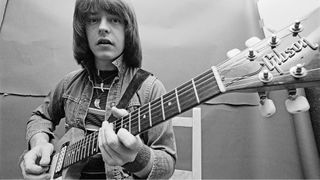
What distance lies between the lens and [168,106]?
45cm

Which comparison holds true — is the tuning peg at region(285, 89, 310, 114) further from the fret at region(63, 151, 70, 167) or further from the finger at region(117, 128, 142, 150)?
the fret at region(63, 151, 70, 167)

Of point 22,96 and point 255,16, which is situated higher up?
point 255,16

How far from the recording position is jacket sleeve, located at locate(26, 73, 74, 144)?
2.29ft

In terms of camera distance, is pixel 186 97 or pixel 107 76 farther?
pixel 107 76

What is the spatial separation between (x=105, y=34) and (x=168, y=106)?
27 cm

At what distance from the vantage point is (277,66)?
1.34 ft

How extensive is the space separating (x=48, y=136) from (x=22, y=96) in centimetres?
17

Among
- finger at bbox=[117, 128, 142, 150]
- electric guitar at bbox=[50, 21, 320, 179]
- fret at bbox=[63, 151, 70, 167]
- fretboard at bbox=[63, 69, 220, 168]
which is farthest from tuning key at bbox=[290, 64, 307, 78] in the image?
fret at bbox=[63, 151, 70, 167]

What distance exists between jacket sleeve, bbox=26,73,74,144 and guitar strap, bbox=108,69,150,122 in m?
0.19

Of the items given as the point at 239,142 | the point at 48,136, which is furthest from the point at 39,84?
the point at 239,142

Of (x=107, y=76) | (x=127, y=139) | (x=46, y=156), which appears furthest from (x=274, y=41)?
(x=46, y=156)

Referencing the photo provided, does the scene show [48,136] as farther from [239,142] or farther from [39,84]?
[239,142]

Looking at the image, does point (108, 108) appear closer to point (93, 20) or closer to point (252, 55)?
point (93, 20)

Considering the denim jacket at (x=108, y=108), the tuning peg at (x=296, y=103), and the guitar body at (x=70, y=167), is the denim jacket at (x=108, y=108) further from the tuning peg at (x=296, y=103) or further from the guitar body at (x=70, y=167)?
the tuning peg at (x=296, y=103)
